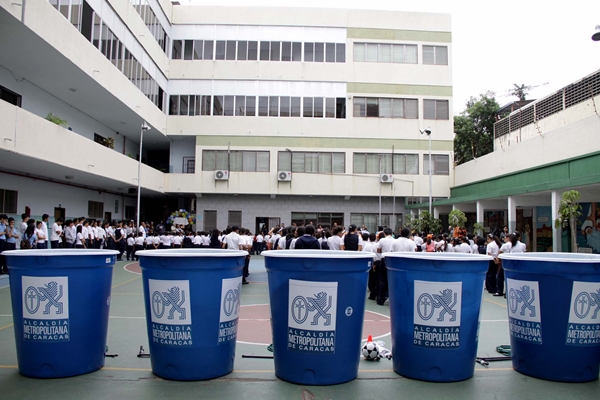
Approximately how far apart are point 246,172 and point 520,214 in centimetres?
1646

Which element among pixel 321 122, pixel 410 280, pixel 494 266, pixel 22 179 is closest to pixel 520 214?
pixel 494 266

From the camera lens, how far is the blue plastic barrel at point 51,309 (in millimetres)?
4344

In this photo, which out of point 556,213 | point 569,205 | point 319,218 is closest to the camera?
point 569,205

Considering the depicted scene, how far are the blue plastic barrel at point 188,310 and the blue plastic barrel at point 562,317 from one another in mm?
3036

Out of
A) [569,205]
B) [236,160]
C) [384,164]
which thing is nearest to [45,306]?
[569,205]

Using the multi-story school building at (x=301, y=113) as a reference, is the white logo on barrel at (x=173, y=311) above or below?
below

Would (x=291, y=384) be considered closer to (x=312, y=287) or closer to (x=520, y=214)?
(x=312, y=287)

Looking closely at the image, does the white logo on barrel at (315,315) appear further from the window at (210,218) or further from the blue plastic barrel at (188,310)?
the window at (210,218)

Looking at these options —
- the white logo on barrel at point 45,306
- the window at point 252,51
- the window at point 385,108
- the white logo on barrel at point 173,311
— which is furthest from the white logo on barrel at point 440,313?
the window at point 252,51

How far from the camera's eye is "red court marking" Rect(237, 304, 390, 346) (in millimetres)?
6502

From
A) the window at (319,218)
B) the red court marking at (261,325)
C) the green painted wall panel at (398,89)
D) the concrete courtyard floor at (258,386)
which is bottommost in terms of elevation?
Answer: the red court marking at (261,325)

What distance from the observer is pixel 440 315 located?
4297 millimetres

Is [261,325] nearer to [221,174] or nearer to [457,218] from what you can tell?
[457,218]

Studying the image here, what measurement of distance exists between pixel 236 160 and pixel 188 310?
25.8 meters
